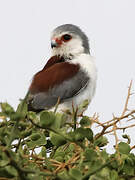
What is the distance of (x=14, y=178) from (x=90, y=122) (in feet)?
1.61

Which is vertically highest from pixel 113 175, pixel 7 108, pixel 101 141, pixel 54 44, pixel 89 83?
pixel 54 44

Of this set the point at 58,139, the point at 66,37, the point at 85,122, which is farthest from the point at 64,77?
the point at 58,139

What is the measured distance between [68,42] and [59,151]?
3041mm

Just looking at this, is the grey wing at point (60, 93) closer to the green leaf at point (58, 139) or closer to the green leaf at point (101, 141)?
the green leaf at point (101, 141)

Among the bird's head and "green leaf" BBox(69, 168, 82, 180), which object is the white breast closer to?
the bird's head

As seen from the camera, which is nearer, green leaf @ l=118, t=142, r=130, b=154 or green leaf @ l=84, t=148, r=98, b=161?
green leaf @ l=84, t=148, r=98, b=161

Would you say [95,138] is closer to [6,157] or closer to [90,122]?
[90,122]

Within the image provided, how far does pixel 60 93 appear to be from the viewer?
3.97m

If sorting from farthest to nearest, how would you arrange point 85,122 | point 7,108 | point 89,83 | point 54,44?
point 54,44 → point 89,83 → point 85,122 → point 7,108

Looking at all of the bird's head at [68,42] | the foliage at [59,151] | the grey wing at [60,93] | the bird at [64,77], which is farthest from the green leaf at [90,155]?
the bird's head at [68,42]

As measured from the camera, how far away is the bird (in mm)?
3924

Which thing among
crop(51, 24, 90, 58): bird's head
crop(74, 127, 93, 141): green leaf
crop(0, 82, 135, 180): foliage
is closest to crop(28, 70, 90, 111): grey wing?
crop(51, 24, 90, 58): bird's head

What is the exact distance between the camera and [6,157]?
1135 millimetres

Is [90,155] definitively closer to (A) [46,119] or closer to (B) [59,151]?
(A) [46,119]
